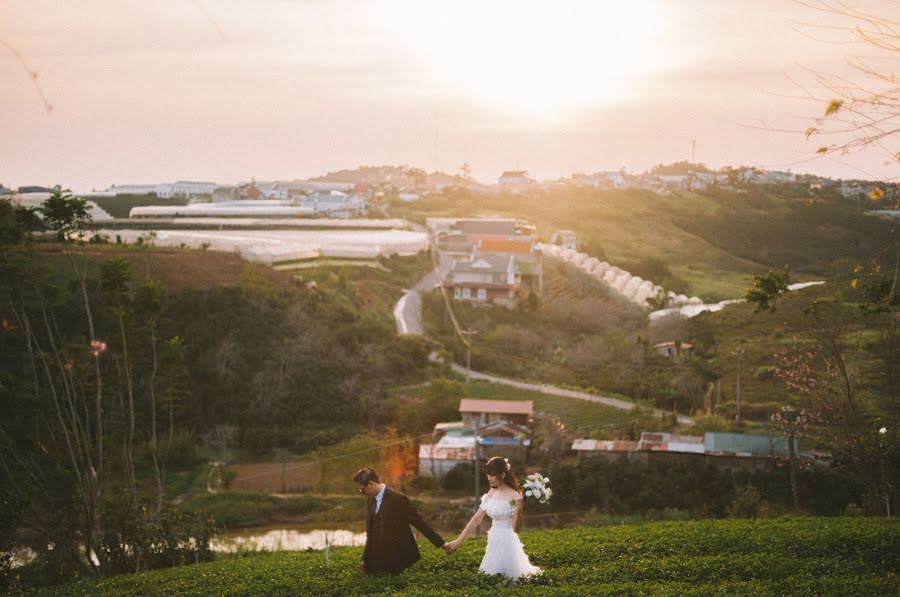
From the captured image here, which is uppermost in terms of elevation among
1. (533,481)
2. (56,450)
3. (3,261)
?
(3,261)

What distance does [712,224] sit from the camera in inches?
2211

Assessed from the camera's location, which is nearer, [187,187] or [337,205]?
[337,205]

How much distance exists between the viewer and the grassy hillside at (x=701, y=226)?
42594 millimetres

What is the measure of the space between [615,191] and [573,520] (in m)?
59.3

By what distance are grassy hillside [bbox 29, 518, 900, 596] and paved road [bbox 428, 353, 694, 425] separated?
519 inches

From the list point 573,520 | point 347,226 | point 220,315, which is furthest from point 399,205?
point 573,520

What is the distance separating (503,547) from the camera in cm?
653

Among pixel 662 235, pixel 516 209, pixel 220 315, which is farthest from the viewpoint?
pixel 516 209

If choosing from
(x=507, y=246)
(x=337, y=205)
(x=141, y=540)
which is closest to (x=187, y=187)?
(x=337, y=205)

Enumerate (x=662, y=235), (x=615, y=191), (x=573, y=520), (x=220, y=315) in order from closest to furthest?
(x=573, y=520)
(x=220, y=315)
(x=662, y=235)
(x=615, y=191)

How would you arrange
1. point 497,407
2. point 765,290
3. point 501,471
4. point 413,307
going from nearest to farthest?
point 501,471
point 765,290
point 497,407
point 413,307

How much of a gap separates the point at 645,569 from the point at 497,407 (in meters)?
14.1

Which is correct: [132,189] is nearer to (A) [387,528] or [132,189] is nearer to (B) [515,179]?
(B) [515,179]

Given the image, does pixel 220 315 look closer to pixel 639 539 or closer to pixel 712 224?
pixel 639 539
